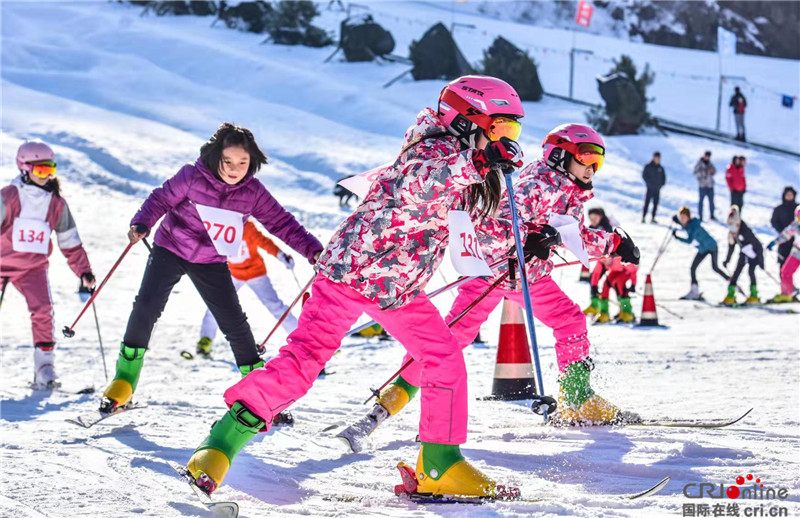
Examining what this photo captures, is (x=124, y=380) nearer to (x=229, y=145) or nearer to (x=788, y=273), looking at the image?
(x=229, y=145)

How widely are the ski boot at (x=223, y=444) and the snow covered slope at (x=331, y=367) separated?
0.72ft

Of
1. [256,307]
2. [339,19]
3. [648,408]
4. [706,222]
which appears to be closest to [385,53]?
[339,19]

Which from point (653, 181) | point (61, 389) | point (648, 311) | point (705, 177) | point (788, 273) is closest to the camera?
point (61, 389)

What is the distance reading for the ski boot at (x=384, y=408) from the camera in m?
4.86

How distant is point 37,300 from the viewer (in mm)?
6883

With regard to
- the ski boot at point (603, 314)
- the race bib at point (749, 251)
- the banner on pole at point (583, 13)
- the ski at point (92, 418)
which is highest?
the banner on pole at point (583, 13)

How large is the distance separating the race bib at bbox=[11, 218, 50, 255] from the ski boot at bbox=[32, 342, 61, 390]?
27.8 inches

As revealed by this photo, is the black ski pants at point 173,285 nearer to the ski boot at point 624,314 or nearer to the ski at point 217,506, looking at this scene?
the ski at point 217,506

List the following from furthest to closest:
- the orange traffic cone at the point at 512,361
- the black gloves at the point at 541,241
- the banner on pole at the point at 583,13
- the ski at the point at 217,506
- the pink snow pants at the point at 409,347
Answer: the banner on pole at the point at 583,13 < the orange traffic cone at the point at 512,361 < the black gloves at the point at 541,241 < the pink snow pants at the point at 409,347 < the ski at the point at 217,506

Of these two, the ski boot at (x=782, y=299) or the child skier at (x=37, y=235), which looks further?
the ski boot at (x=782, y=299)

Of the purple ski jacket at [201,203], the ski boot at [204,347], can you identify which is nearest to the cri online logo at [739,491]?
the purple ski jacket at [201,203]

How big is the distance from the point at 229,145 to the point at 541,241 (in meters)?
1.63

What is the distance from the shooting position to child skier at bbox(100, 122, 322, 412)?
4.87m

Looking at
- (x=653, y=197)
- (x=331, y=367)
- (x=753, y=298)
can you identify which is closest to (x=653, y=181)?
(x=653, y=197)
